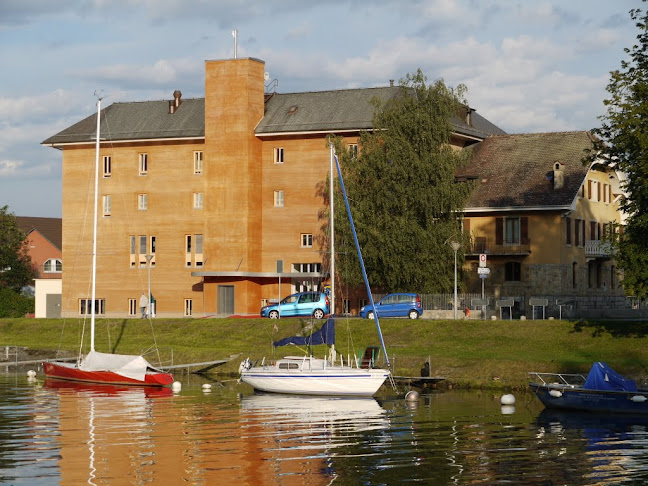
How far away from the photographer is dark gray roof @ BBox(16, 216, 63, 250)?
5305 inches

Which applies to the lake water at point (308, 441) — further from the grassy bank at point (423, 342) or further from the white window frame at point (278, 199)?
the white window frame at point (278, 199)

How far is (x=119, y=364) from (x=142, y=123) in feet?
134

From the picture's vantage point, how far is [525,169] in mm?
83062

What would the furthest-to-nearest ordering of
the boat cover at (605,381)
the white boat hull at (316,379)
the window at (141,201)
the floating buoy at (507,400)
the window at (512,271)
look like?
the window at (141,201) → the window at (512,271) → the white boat hull at (316,379) → the floating buoy at (507,400) → the boat cover at (605,381)

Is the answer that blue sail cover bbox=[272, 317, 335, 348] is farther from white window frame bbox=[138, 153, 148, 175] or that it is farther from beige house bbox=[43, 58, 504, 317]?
white window frame bbox=[138, 153, 148, 175]

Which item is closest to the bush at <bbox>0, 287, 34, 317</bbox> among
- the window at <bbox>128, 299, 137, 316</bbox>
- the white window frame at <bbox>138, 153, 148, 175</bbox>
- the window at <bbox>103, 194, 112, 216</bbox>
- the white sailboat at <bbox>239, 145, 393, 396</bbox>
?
the window at <bbox>128, 299, 137, 316</bbox>

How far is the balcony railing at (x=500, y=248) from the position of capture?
258 ft

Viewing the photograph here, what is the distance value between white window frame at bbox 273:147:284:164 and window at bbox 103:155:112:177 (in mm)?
15082

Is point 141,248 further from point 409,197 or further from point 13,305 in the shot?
point 409,197

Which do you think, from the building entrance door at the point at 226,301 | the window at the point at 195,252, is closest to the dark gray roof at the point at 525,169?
the building entrance door at the point at 226,301

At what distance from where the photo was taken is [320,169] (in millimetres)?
84312

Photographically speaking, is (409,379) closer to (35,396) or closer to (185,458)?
(35,396)

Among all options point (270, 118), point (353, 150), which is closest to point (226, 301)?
point (270, 118)

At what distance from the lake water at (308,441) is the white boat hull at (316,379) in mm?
585
